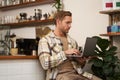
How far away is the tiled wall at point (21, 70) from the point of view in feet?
8.33

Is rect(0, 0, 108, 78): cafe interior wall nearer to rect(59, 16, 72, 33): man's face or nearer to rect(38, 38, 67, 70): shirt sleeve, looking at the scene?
rect(59, 16, 72, 33): man's face

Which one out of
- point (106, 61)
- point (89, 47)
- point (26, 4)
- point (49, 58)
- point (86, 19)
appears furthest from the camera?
point (26, 4)

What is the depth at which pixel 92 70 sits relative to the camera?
321cm

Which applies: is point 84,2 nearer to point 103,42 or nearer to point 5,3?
point 103,42

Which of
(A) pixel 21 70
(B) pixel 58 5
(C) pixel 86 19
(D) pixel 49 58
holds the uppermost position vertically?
(B) pixel 58 5

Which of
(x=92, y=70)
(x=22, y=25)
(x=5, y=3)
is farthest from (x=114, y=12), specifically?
(x=5, y=3)

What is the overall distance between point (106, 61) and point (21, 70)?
1025mm

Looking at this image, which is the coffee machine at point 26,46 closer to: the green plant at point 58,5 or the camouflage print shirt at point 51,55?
the camouflage print shirt at point 51,55

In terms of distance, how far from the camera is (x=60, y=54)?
2523 millimetres

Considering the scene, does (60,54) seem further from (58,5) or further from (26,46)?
(58,5)

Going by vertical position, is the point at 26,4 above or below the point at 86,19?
above

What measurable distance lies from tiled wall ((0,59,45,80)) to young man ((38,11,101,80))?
139mm

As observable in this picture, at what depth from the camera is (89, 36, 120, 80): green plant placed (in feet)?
9.71

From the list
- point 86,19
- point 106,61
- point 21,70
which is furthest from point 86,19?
point 21,70
